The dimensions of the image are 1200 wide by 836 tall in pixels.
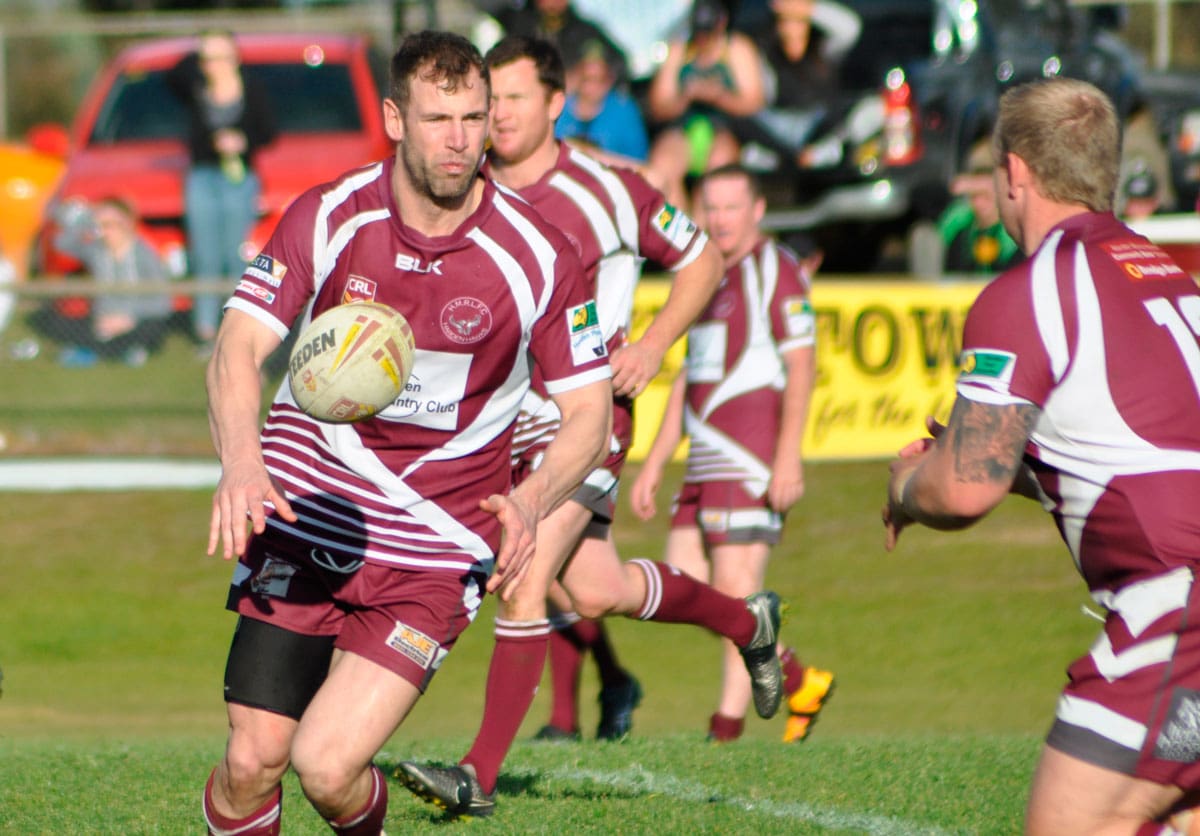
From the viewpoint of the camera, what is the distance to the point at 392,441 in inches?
191

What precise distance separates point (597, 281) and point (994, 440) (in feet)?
9.34

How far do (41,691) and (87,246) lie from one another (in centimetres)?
568

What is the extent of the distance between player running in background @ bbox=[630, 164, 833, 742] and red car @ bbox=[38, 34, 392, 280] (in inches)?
261

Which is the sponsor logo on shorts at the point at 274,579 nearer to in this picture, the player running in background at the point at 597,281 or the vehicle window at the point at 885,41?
the player running in background at the point at 597,281

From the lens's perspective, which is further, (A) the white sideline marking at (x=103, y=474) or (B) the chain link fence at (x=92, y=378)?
(B) the chain link fence at (x=92, y=378)

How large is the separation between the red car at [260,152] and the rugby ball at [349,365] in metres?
9.56

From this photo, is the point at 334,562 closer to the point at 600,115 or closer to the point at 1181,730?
the point at 1181,730

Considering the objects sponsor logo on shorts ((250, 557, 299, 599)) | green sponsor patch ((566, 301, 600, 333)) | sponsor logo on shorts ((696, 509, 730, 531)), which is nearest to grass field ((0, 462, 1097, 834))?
sponsor logo on shorts ((696, 509, 730, 531))

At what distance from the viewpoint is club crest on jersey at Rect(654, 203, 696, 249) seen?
646 centimetres

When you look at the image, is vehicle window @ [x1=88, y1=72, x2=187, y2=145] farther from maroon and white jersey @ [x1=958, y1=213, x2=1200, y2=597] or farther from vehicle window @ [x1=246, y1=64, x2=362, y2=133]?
maroon and white jersey @ [x1=958, y1=213, x2=1200, y2=597]

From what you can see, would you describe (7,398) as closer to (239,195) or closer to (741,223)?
(239,195)

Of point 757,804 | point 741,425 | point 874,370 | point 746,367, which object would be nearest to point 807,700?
point 741,425

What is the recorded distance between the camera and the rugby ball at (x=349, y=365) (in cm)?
430

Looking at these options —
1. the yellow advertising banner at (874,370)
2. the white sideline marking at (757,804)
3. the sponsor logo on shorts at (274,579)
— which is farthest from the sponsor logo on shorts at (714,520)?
the yellow advertising banner at (874,370)
